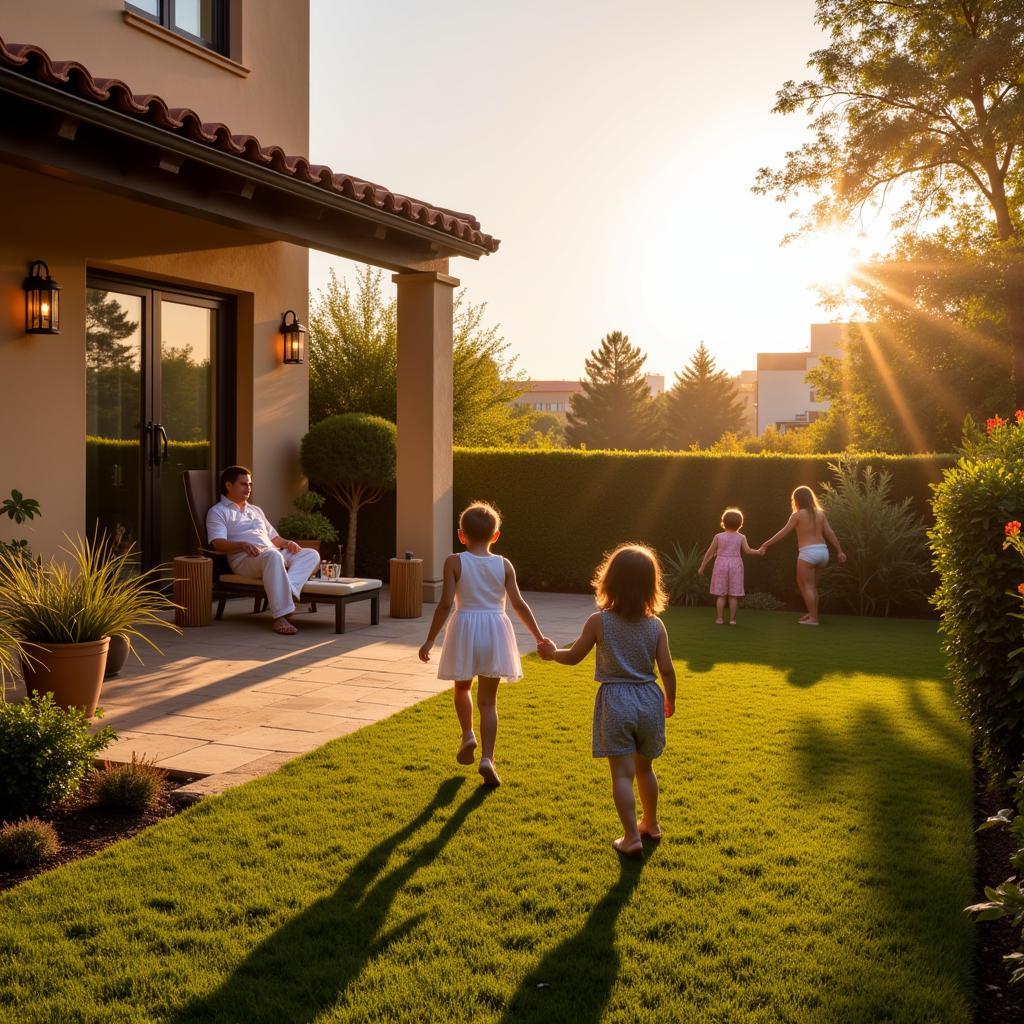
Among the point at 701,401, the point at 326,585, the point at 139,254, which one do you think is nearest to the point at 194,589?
the point at 326,585

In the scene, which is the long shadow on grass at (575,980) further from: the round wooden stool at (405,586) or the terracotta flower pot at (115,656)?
the round wooden stool at (405,586)

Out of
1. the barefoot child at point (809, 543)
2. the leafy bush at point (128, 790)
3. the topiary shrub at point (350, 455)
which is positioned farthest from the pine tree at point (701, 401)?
the leafy bush at point (128, 790)

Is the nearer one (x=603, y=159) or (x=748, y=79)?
(x=748, y=79)

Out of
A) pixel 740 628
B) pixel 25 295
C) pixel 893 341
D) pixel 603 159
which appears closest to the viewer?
pixel 25 295

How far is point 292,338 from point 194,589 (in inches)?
142

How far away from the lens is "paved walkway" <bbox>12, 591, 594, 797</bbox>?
5465mm

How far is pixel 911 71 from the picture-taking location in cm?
2316

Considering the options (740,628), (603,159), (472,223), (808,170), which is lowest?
(740,628)

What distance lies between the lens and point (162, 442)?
1026 centimetres

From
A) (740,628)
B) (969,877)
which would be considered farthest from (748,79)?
(969,877)

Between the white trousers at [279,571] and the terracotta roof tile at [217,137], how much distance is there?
3.26 metres

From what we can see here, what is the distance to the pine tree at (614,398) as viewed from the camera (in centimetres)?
7225

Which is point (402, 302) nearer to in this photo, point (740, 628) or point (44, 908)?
point (740, 628)

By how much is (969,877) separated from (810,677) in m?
4.07
